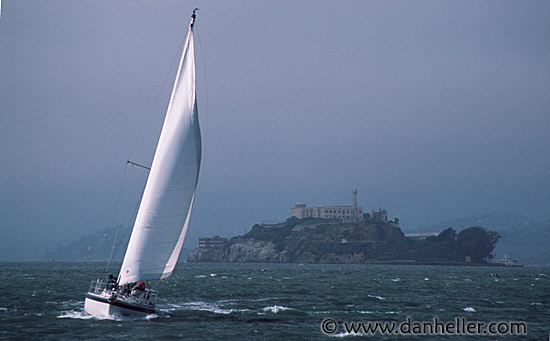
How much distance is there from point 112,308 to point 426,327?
2033cm

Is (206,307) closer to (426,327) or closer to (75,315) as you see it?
(75,315)

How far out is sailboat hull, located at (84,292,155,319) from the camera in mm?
Result: 34031

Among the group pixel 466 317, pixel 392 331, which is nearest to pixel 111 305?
pixel 392 331

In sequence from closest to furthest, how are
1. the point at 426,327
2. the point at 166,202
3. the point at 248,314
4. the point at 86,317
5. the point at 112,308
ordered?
the point at 112,308 < the point at 166,202 < the point at 86,317 < the point at 426,327 < the point at 248,314

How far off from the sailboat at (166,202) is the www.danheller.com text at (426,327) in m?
10.9

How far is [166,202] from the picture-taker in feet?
114

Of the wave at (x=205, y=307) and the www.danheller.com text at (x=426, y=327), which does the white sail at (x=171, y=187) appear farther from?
the wave at (x=205, y=307)

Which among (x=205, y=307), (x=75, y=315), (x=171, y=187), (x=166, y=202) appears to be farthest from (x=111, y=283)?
(x=205, y=307)

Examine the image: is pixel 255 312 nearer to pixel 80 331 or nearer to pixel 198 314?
pixel 198 314

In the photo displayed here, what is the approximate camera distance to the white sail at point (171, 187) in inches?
1355

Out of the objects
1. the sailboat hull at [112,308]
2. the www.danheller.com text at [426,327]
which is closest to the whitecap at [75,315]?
the sailboat hull at [112,308]

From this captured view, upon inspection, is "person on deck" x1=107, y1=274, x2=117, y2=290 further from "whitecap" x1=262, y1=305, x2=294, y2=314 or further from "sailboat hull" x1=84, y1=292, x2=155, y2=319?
"whitecap" x1=262, y1=305, x2=294, y2=314

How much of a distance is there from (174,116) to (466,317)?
27014 millimetres

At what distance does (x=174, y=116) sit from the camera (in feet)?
115
